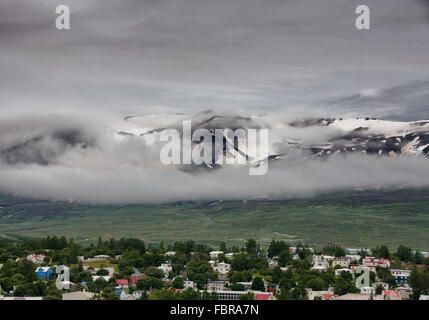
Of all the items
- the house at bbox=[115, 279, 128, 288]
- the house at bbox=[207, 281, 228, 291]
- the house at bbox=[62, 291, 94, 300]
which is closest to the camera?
the house at bbox=[62, 291, 94, 300]

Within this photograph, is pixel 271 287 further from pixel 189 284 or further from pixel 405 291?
pixel 405 291

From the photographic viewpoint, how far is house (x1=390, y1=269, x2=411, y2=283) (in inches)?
895

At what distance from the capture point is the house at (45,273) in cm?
2090

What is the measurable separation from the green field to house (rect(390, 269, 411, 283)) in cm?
2657

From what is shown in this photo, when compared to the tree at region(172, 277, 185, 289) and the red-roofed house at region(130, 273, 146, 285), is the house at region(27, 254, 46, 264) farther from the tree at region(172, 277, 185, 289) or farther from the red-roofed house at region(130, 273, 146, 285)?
the tree at region(172, 277, 185, 289)

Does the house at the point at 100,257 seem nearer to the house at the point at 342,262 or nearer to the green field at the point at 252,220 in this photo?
the house at the point at 342,262

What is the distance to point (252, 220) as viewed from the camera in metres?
72.1

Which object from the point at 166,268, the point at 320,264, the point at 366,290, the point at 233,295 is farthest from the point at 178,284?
the point at 320,264

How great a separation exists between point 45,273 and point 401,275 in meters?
13.1

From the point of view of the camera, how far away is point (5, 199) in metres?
114

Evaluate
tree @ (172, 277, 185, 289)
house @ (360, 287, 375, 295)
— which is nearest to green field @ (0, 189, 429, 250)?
house @ (360, 287, 375, 295)

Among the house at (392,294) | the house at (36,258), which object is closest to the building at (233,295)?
the house at (392,294)

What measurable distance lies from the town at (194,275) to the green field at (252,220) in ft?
87.4

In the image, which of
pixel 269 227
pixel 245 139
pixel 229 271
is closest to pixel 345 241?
pixel 269 227
